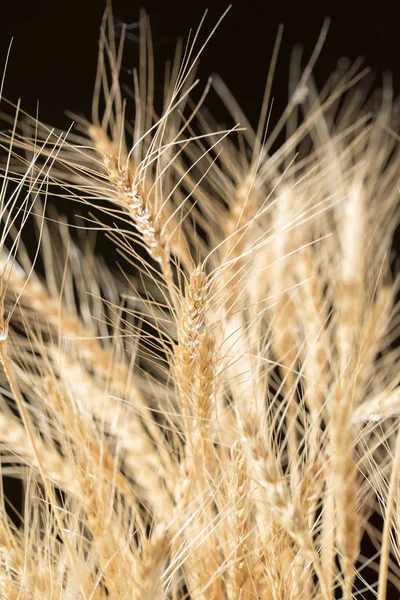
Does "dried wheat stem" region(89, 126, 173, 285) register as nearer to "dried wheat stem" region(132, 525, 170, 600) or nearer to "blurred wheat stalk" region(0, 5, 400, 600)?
"blurred wheat stalk" region(0, 5, 400, 600)

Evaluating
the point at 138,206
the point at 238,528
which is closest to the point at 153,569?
the point at 238,528

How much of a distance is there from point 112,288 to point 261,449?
0.50 m

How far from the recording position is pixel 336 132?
3.19ft

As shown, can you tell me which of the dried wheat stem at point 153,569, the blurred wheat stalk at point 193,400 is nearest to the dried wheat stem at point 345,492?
the blurred wheat stalk at point 193,400

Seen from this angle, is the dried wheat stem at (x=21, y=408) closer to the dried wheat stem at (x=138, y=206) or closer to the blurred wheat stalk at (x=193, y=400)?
the blurred wheat stalk at (x=193, y=400)

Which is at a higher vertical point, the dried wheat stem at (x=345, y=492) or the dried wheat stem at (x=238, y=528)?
the dried wheat stem at (x=345, y=492)

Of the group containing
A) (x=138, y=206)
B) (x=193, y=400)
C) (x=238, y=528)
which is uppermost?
(x=138, y=206)

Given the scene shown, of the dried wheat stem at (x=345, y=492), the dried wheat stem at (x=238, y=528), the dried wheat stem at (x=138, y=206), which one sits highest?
the dried wheat stem at (x=138, y=206)

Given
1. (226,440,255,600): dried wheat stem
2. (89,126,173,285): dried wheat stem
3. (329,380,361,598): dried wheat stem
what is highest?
(89,126,173,285): dried wheat stem

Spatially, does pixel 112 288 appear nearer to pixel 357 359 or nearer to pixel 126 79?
pixel 126 79

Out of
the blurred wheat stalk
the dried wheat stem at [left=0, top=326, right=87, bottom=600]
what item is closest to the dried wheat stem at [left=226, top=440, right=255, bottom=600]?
the blurred wheat stalk

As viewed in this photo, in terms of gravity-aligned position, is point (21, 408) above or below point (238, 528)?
above

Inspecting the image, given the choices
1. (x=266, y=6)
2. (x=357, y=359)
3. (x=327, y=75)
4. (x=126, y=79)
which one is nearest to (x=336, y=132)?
(x=327, y=75)

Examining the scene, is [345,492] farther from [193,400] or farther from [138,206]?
[138,206]
